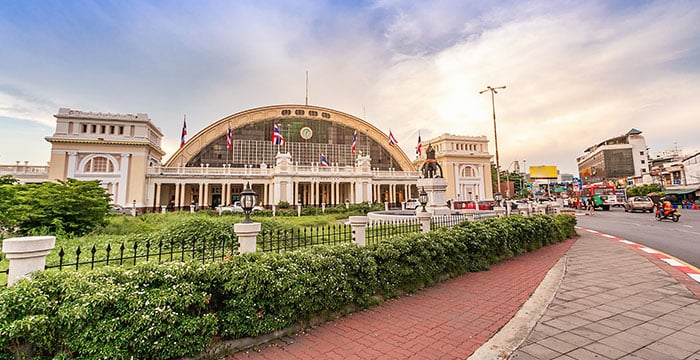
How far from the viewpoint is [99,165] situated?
117 feet

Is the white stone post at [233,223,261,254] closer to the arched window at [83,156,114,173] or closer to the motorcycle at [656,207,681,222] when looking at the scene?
the motorcycle at [656,207,681,222]

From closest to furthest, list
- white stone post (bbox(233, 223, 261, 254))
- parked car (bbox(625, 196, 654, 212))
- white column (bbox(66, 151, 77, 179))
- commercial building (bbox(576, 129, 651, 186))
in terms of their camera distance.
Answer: white stone post (bbox(233, 223, 261, 254)), parked car (bbox(625, 196, 654, 212)), white column (bbox(66, 151, 77, 179)), commercial building (bbox(576, 129, 651, 186))

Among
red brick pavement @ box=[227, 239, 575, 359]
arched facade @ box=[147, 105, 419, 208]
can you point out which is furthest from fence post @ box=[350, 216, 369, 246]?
arched facade @ box=[147, 105, 419, 208]

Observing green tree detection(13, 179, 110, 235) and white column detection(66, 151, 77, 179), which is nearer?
green tree detection(13, 179, 110, 235)

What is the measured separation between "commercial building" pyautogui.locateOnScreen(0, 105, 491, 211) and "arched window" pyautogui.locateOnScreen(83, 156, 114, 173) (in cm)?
9

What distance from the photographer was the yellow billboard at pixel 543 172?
69631 mm

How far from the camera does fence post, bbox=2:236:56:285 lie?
335cm

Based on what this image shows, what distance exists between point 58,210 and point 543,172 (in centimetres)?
8135

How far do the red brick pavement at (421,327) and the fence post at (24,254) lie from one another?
257 cm

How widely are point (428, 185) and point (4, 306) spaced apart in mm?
16402

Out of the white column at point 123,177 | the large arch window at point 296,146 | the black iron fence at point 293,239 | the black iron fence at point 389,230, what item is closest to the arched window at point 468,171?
the large arch window at point 296,146

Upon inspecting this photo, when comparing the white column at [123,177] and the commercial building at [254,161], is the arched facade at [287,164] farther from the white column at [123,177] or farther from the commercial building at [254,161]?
the white column at [123,177]

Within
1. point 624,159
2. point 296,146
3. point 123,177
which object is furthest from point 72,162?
point 624,159

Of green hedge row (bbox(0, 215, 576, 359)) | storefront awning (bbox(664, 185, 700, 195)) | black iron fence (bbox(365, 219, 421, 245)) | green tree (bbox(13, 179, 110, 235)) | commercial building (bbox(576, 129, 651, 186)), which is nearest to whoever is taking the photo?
green hedge row (bbox(0, 215, 576, 359))
